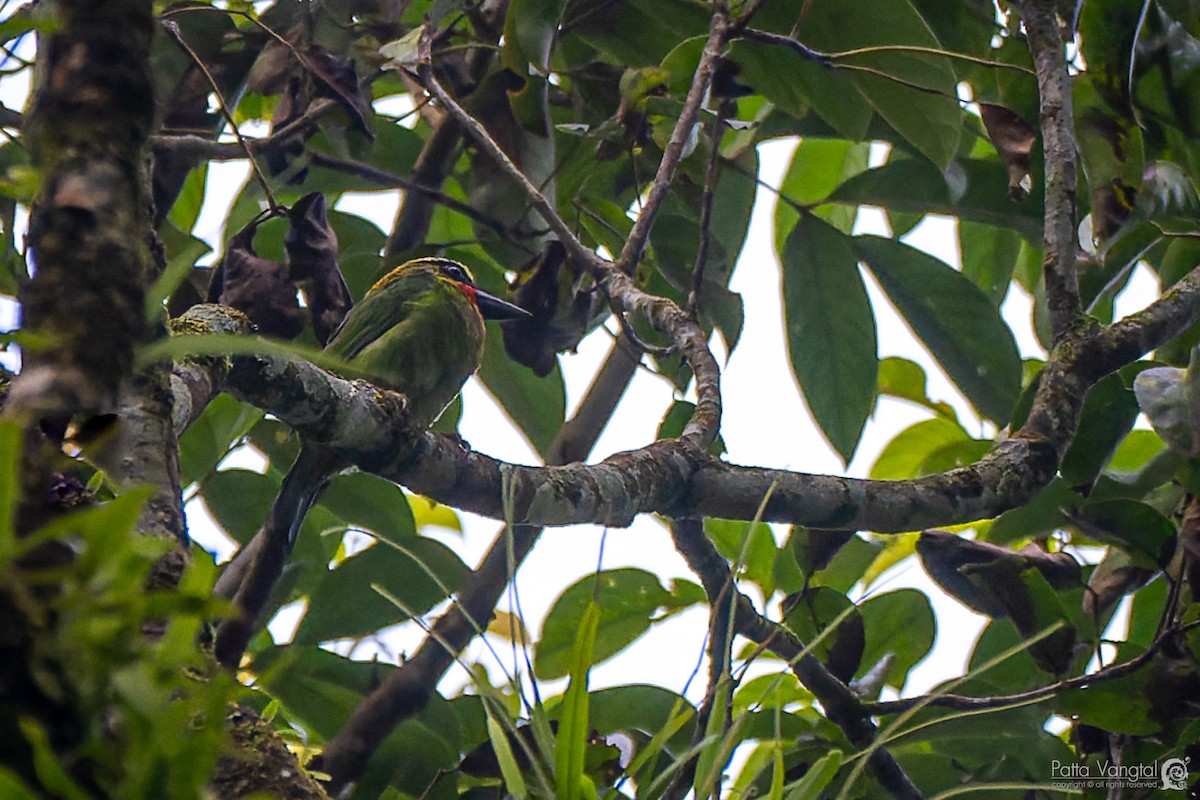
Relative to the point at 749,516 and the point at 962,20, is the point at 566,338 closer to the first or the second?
the point at 749,516

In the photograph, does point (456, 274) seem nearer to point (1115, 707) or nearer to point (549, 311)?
point (549, 311)

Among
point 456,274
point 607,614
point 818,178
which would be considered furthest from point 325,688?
point 818,178

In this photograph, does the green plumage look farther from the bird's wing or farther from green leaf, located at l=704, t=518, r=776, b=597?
green leaf, located at l=704, t=518, r=776, b=597

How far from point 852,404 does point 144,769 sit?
72.9 inches

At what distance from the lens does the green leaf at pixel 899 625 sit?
2266 mm

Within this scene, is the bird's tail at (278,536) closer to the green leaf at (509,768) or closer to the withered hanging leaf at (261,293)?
the withered hanging leaf at (261,293)

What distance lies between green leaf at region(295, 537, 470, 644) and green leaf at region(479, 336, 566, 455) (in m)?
0.51

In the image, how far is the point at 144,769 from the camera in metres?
0.53

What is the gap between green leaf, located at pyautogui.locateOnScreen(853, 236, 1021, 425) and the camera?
230 cm

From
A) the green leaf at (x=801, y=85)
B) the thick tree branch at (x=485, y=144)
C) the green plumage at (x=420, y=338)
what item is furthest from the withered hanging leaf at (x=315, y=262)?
the green leaf at (x=801, y=85)

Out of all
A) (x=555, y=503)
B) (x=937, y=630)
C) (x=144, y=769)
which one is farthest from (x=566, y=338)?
(x=144, y=769)

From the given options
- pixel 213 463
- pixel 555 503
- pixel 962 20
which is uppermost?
pixel 962 20

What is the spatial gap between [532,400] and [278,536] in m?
0.76

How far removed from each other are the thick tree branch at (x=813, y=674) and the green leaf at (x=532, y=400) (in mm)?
809
